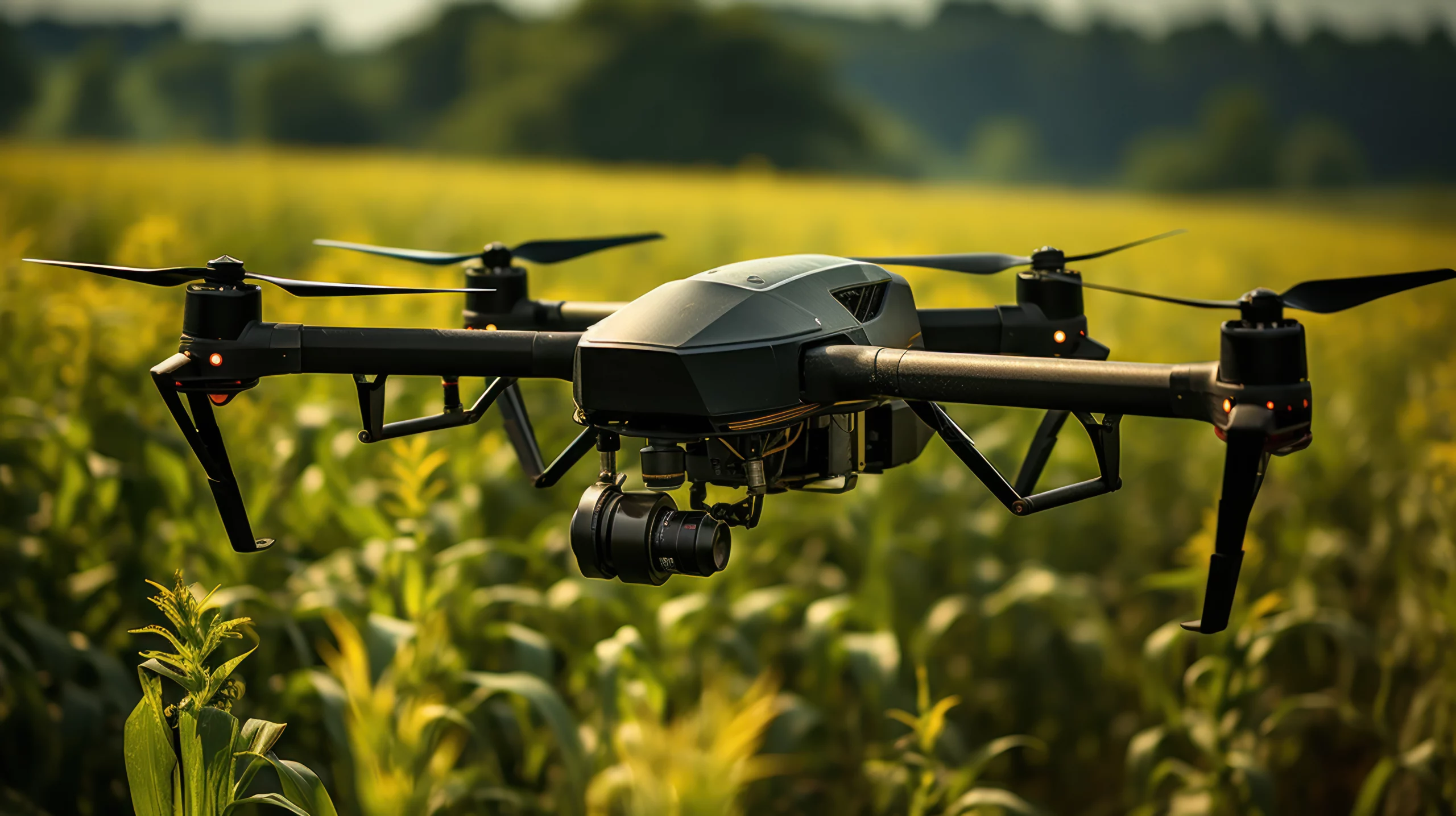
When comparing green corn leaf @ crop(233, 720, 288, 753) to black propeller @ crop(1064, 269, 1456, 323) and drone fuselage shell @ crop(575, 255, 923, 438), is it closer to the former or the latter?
drone fuselage shell @ crop(575, 255, 923, 438)

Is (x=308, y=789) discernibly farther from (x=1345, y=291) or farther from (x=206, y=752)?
(x=1345, y=291)

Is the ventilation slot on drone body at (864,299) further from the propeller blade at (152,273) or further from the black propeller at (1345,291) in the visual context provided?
the propeller blade at (152,273)

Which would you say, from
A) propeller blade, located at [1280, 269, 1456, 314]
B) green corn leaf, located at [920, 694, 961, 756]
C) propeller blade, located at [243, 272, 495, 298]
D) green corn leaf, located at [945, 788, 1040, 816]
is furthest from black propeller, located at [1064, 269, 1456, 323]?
green corn leaf, located at [945, 788, 1040, 816]

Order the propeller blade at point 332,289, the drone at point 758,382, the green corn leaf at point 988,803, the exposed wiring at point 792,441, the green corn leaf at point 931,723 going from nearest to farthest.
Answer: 1. the drone at point 758,382
2. the exposed wiring at point 792,441
3. the propeller blade at point 332,289
4. the green corn leaf at point 931,723
5. the green corn leaf at point 988,803

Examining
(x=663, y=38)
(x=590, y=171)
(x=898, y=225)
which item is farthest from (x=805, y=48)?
(x=898, y=225)

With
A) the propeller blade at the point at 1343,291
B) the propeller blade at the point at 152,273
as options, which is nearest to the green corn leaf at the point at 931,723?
the propeller blade at the point at 1343,291
